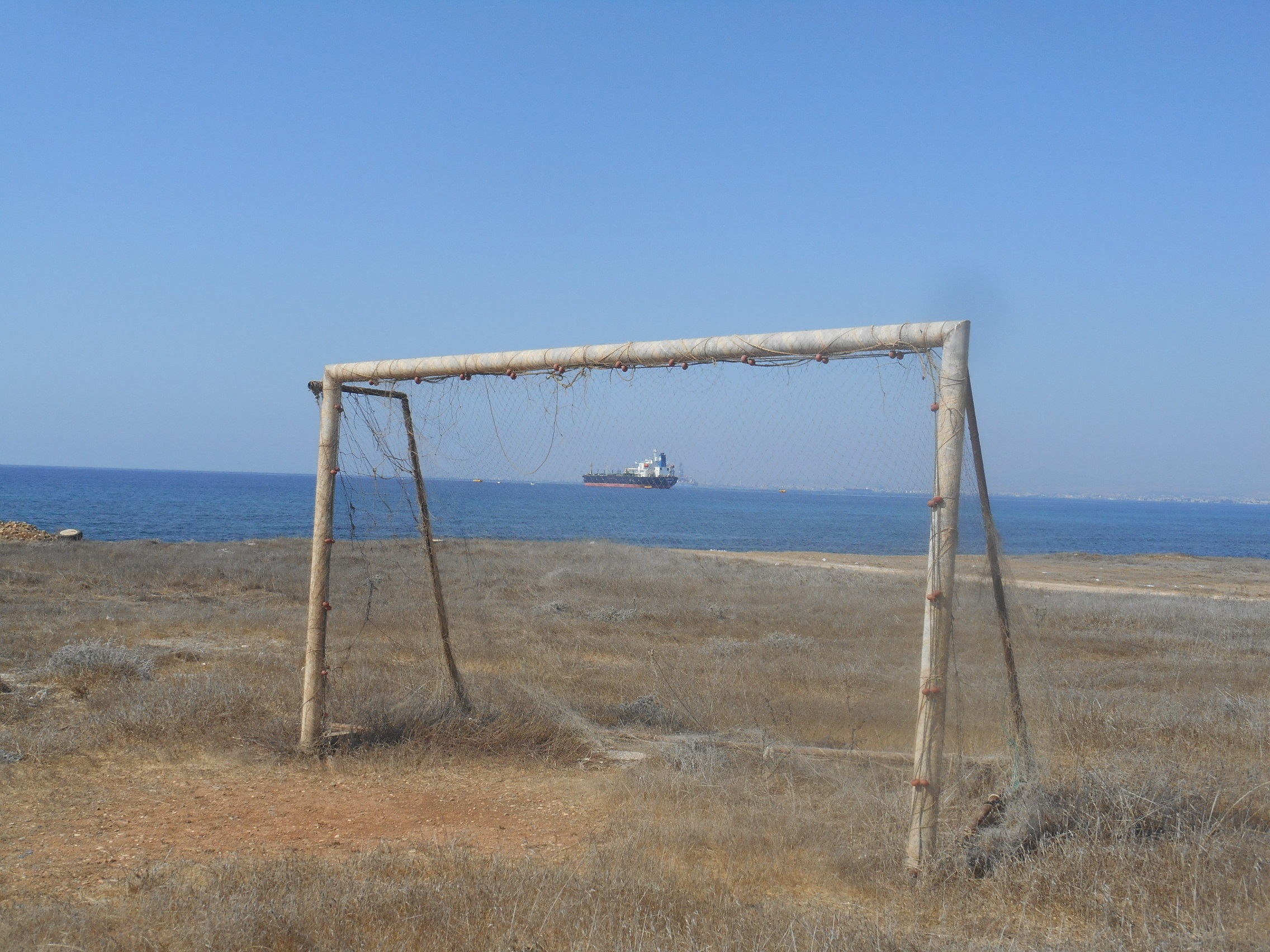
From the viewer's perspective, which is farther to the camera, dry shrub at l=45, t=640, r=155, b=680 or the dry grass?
dry shrub at l=45, t=640, r=155, b=680

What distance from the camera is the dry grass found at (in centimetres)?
346

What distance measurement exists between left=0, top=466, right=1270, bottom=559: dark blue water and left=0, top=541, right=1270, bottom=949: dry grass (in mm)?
1444

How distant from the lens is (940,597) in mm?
4203

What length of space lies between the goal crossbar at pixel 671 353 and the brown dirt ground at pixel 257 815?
278 centimetres

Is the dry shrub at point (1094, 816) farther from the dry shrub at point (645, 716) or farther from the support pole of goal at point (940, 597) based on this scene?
the dry shrub at point (645, 716)

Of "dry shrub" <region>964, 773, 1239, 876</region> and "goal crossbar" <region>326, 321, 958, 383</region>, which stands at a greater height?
"goal crossbar" <region>326, 321, 958, 383</region>

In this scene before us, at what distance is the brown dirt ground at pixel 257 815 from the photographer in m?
4.39

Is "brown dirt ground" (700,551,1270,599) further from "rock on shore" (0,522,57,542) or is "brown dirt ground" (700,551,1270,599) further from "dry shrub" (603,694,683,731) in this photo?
"rock on shore" (0,522,57,542)

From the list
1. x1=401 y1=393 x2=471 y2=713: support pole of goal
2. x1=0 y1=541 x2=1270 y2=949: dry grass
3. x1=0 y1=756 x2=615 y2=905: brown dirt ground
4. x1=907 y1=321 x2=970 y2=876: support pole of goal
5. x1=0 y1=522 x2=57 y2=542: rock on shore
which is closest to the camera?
x1=0 y1=541 x2=1270 y2=949: dry grass

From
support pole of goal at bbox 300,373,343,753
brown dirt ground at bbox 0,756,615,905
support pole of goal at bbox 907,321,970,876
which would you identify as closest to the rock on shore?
support pole of goal at bbox 300,373,343,753

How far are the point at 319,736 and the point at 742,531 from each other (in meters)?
45.5

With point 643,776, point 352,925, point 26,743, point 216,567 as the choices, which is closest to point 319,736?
point 26,743

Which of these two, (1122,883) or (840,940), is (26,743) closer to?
(840,940)

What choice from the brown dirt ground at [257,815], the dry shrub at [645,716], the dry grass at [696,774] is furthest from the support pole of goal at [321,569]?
the dry shrub at [645,716]
